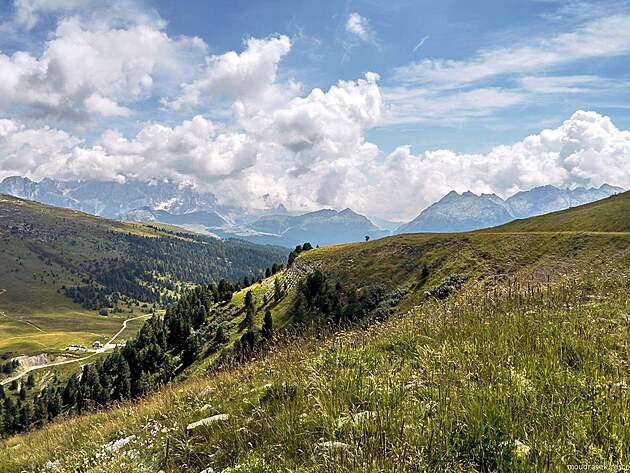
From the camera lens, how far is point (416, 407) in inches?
224

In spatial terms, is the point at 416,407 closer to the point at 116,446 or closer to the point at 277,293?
the point at 116,446

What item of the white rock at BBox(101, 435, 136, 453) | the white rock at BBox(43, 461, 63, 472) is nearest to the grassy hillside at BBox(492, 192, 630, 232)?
the white rock at BBox(101, 435, 136, 453)

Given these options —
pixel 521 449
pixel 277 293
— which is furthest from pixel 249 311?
pixel 521 449

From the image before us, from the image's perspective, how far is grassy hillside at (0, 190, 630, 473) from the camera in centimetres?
462

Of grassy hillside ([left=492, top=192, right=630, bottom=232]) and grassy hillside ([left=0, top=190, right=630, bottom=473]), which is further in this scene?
grassy hillside ([left=492, top=192, right=630, bottom=232])

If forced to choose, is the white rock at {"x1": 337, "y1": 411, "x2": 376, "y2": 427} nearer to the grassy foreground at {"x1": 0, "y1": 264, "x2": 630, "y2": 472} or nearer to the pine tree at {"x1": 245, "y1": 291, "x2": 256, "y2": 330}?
the grassy foreground at {"x1": 0, "y1": 264, "x2": 630, "y2": 472}

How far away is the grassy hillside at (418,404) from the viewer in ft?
15.2

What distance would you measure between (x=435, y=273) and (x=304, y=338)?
68498mm

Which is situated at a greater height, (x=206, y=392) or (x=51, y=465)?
(x=206, y=392)

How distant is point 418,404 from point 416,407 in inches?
3.7

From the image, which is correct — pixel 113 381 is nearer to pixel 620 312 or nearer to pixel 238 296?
pixel 238 296

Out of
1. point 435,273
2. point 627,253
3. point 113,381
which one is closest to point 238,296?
point 113,381

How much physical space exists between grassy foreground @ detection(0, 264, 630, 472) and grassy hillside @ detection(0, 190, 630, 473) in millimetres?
26

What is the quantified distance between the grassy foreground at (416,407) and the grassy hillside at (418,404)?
0.03 meters
